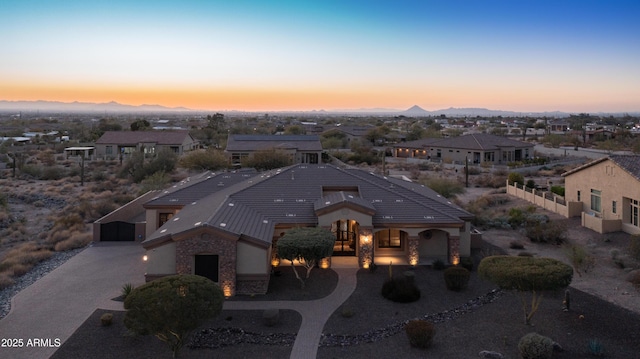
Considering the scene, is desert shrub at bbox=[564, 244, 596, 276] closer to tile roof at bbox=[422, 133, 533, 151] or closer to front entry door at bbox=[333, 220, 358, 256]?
front entry door at bbox=[333, 220, 358, 256]

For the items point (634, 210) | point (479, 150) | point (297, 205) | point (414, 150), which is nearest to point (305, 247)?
point (297, 205)

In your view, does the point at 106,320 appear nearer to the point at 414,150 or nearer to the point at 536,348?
the point at 536,348

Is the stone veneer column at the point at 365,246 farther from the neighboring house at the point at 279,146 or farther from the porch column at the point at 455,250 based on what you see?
the neighboring house at the point at 279,146

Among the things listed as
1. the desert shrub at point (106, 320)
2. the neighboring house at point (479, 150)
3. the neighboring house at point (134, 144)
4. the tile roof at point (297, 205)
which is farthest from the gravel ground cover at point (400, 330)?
the neighboring house at point (134, 144)

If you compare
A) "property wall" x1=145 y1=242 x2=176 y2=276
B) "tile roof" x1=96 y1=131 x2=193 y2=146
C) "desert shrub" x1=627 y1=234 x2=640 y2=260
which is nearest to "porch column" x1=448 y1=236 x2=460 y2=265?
"desert shrub" x1=627 y1=234 x2=640 y2=260

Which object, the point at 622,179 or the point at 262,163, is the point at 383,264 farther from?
the point at 262,163

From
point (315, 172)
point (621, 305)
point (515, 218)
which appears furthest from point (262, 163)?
point (621, 305)
